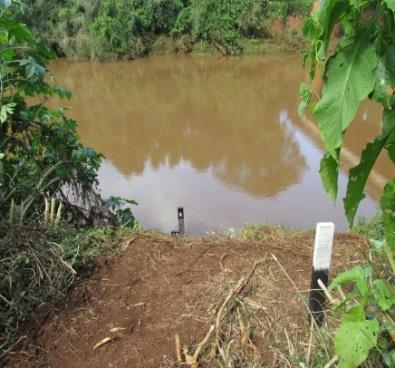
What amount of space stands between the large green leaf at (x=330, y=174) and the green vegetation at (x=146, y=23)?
12.9 metres

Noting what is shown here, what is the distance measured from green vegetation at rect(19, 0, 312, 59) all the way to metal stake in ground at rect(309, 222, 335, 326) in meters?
12.5

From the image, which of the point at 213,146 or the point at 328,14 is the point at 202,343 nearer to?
the point at 328,14

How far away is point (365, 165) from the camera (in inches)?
32.4

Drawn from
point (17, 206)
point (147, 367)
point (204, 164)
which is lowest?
point (204, 164)

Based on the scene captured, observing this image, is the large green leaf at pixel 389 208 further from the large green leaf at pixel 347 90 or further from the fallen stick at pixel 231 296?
the fallen stick at pixel 231 296

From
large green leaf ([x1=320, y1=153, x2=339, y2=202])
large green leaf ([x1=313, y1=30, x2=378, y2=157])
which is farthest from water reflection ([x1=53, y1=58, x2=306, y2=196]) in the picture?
large green leaf ([x1=313, y1=30, x2=378, y2=157])

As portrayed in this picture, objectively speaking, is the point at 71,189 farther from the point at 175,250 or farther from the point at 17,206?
the point at 175,250

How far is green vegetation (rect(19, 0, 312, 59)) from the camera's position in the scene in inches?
507

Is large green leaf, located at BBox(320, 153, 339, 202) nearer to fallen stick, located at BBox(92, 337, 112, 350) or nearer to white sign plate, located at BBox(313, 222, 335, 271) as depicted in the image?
white sign plate, located at BBox(313, 222, 335, 271)

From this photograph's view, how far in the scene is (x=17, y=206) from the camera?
2158mm

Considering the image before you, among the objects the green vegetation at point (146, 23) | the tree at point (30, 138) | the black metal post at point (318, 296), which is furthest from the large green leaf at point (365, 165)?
the green vegetation at point (146, 23)

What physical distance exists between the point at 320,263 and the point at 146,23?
13257 mm

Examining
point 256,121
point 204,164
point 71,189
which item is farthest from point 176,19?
point 71,189

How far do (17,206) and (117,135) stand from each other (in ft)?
16.5
